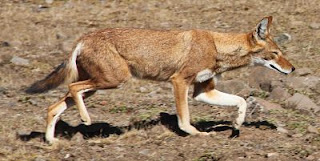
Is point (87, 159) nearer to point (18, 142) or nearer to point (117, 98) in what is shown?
point (18, 142)

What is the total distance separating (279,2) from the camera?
17.5 m

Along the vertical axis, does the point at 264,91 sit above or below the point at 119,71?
below

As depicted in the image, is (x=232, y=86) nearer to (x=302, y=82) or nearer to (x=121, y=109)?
(x=302, y=82)

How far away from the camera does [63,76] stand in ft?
29.9

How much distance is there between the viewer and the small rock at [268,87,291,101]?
10.8 m

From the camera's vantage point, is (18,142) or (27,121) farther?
(27,121)

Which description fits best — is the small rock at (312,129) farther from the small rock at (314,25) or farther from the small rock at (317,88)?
the small rock at (314,25)

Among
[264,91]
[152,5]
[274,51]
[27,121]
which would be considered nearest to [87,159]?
[27,121]

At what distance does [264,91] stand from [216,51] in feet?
8.60

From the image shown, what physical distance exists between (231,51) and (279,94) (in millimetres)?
1886

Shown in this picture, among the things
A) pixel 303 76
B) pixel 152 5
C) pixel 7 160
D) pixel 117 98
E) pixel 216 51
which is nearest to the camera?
pixel 7 160

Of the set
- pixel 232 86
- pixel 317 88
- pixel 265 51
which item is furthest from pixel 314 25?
pixel 265 51

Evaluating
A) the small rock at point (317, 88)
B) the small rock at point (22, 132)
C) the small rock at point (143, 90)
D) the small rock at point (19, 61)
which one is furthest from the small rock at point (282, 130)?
the small rock at point (19, 61)

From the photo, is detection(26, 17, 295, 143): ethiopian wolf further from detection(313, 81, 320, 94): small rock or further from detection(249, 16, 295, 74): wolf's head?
detection(313, 81, 320, 94): small rock
